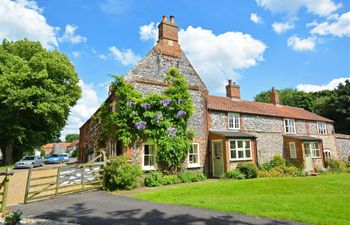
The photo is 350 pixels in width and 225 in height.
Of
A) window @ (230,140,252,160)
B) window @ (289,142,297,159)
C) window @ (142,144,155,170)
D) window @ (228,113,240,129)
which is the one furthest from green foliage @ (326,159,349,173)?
window @ (142,144,155,170)

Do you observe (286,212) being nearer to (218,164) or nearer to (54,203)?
(54,203)

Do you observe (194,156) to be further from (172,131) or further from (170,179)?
(170,179)

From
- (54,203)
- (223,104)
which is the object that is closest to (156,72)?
(223,104)

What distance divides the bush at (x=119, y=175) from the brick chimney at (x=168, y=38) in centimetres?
913

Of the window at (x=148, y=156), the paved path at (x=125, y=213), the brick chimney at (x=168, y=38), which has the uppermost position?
the brick chimney at (x=168, y=38)

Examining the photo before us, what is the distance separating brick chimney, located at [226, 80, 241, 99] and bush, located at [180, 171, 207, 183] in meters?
11.5

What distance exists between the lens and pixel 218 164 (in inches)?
753

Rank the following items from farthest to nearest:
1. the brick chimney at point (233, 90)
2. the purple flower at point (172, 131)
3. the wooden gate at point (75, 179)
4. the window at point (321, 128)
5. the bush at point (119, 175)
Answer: the window at point (321, 128) → the brick chimney at point (233, 90) → the purple flower at point (172, 131) → the bush at point (119, 175) → the wooden gate at point (75, 179)

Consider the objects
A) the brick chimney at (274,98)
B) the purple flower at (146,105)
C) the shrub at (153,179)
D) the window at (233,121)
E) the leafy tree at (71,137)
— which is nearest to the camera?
the shrub at (153,179)

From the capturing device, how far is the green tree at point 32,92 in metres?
26.1

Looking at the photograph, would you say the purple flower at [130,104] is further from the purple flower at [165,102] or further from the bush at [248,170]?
the bush at [248,170]

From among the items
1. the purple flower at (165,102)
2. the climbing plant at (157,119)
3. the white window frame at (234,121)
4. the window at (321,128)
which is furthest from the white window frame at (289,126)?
the purple flower at (165,102)

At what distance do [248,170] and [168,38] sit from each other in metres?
12.2

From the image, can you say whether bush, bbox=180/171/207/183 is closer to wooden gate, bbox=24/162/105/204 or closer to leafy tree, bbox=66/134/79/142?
wooden gate, bbox=24/162/105/204
